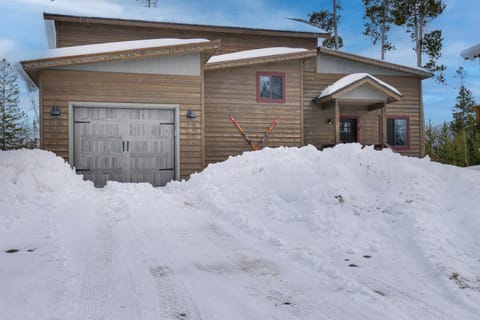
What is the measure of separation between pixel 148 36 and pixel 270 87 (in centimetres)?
577

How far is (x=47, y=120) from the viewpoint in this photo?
36.0ft

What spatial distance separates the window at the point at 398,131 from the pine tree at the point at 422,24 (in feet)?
31.1

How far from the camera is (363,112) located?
17.1m

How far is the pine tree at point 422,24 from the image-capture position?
24453mm

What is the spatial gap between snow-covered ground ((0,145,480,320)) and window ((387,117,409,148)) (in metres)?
9.88

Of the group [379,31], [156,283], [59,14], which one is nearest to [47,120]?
[59,14]

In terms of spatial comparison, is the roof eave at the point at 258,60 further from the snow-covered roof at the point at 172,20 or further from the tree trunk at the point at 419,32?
the tree trunk at the point at 419,32

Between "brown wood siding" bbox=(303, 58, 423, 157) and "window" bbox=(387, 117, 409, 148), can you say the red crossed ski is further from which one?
"window" bbox=(387, 117, 409, 148)

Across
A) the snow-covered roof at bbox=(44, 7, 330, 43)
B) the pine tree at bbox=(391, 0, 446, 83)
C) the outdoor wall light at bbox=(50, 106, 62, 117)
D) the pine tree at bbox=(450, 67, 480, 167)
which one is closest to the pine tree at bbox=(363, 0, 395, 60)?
the pine tree at bbox=(391, 0, 446, 83)

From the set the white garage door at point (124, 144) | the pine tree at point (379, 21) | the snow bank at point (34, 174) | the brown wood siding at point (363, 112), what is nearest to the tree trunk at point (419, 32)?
the pine tree at point (379, 21)

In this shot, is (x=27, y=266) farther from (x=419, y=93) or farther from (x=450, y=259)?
(x=419, y=93)

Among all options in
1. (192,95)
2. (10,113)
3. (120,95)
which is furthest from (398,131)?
(10,113)

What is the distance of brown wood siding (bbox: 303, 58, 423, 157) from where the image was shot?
53.1 feet

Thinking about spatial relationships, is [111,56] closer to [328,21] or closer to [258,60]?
[258,60]
